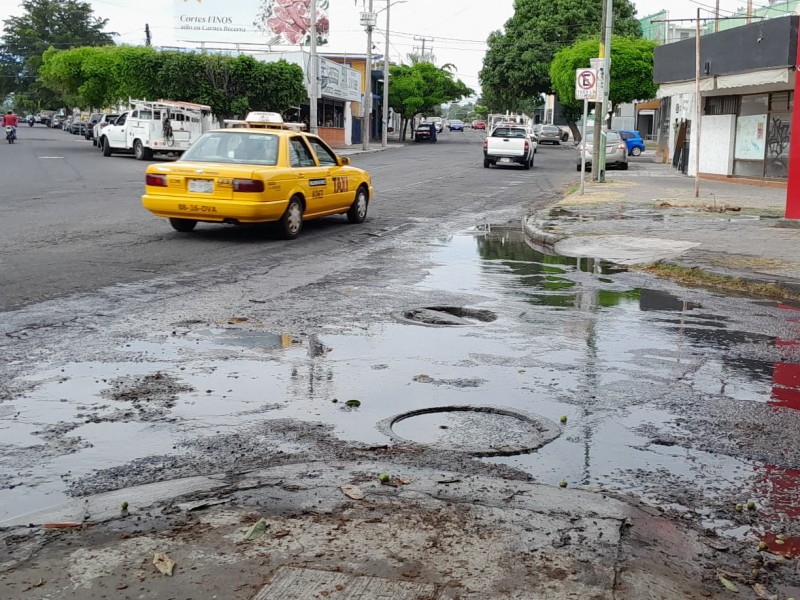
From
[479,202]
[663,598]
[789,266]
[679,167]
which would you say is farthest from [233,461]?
[679,167]

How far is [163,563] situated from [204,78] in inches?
1768

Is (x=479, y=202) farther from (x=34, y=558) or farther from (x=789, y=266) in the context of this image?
(x=34, y=558)

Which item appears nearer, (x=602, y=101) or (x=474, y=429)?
(x=474, y=429)

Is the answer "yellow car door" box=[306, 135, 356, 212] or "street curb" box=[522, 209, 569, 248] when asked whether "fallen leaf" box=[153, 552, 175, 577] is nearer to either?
"street curb" box=[522, 209, 569, 248]

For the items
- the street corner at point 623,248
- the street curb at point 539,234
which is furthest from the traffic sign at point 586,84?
the street corner at point 623,248

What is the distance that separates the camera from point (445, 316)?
8.54 meters

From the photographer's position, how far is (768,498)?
14.3ft

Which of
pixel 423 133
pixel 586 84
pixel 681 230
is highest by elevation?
pixel 586 84

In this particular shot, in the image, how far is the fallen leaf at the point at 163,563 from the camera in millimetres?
3390

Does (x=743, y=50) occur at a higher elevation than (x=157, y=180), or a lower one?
higher

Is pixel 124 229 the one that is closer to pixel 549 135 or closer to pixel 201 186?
pixel 201 186

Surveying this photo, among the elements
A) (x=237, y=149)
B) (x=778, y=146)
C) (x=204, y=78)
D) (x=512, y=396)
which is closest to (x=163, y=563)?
(x=512, y=396)

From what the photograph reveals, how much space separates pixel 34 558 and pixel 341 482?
138 centimetres

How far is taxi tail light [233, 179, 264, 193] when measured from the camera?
41.2 feet
